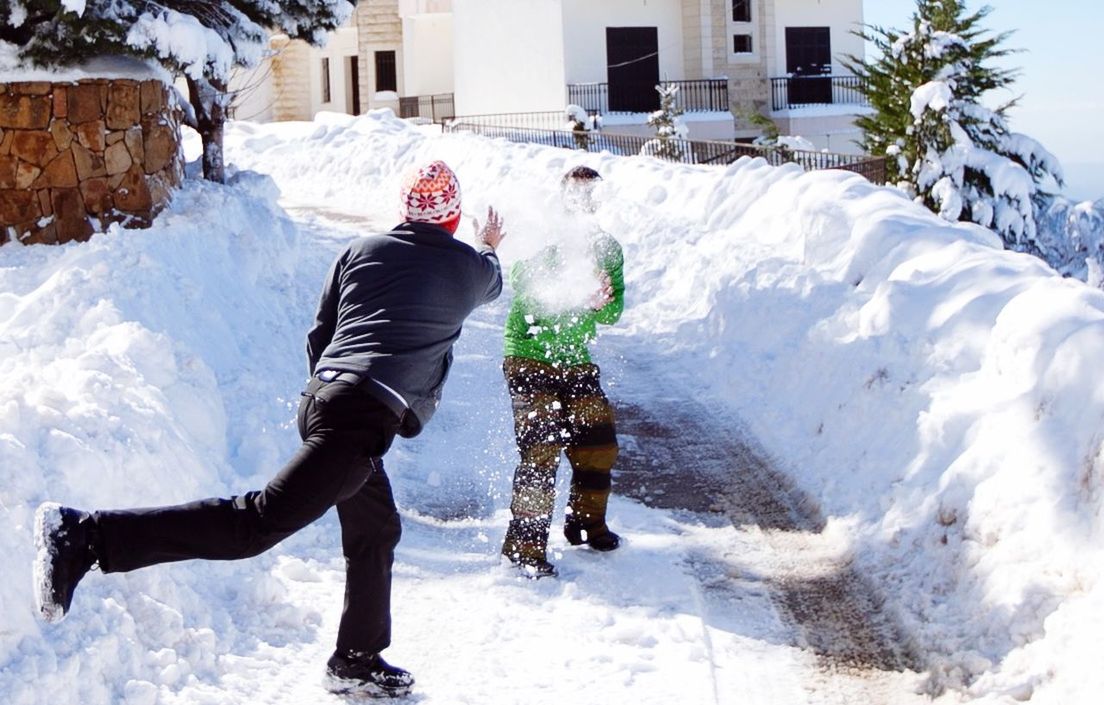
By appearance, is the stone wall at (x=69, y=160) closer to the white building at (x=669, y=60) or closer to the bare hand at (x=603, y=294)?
the bare hand at (x=603, y=294)

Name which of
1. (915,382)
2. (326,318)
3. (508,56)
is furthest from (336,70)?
(326,318)

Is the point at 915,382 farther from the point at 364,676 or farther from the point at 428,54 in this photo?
the point at 428,54

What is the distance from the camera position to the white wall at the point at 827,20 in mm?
36969

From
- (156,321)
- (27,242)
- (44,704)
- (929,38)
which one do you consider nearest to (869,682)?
(44,704)

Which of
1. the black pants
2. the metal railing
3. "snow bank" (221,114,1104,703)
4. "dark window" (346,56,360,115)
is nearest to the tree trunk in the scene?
"snow bank" (221,114,1104,703)

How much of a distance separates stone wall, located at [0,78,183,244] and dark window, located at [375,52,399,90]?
33840mm

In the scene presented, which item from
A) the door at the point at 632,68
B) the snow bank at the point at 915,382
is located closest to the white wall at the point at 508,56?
the door at the point at 632,68

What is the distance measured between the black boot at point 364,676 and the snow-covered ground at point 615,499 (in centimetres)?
7

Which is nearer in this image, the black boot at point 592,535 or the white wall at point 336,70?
the black boot at point 592,535

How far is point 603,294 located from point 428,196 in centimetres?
141

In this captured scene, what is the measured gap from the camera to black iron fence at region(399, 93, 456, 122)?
3837 centimetres

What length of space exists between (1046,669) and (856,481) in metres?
2.30

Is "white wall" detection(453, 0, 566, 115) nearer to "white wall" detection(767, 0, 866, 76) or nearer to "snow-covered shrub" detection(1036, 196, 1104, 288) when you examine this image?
"white wall" detection(767, 0, 866, 76)

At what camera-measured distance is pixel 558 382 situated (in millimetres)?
5617
